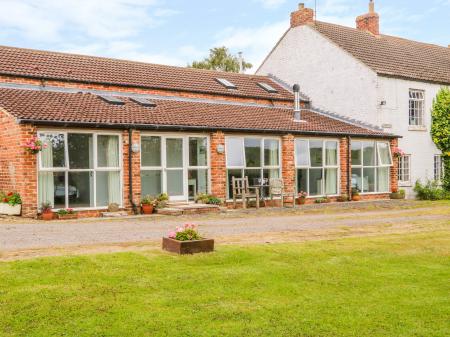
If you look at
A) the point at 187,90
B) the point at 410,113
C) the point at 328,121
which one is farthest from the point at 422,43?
the point at 187,90

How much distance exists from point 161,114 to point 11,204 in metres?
5.95

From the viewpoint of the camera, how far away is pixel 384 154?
24344 millimetres

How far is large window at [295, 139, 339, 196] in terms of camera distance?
21516 millimetres

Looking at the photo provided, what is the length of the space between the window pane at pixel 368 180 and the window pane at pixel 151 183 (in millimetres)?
9984

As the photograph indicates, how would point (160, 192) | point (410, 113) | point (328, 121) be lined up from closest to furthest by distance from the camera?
point (160, 192)
point (328, 121)
point (410, 113)

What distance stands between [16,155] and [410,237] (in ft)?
35.4

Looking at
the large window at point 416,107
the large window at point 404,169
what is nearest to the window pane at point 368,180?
the large window at point 404,169

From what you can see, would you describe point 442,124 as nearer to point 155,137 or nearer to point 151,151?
point 155,137

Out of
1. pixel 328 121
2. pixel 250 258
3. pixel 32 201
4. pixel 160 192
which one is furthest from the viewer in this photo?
pixel 328 121

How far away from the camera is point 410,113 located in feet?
86.6

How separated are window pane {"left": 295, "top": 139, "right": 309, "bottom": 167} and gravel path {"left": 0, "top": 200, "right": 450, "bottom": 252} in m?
3.49

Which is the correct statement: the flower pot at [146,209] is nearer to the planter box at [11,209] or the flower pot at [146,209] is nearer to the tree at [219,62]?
the planter box at [11,209]

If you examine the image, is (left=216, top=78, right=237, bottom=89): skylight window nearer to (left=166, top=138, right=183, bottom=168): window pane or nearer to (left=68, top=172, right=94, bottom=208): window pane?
(left=166, top=138, right=183, bottom=168): window pane

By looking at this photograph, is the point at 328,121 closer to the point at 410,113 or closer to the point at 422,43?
the point at 410,113
